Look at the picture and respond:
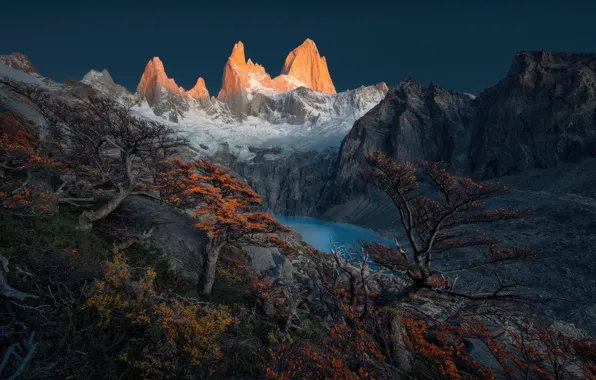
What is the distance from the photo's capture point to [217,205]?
12711mm

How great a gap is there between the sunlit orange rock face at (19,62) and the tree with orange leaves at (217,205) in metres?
179

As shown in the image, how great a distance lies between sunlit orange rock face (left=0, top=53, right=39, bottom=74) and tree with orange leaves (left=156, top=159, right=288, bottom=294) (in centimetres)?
17939

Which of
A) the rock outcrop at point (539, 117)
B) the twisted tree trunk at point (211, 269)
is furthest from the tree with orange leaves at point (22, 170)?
the rock outcrop at point (539, 117)

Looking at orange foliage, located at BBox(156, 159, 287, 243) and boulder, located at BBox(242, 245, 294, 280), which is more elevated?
orange foliage, located at BBox(156, 159, 287, 243)

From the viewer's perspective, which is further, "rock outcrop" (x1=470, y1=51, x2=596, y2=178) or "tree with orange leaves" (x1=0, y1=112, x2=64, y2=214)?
A: "rock outcrop" (x1=470, y1=51, x2=596, y2=178)

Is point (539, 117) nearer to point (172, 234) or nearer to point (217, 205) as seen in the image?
point (217, 205)

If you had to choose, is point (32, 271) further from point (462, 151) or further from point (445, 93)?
point (445, 93)

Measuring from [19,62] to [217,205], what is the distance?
19441 cm

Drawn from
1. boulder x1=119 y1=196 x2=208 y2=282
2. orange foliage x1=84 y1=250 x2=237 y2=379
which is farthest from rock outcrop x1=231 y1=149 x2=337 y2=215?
orange foliage x1=84 y1=250 x2=237 y2=379

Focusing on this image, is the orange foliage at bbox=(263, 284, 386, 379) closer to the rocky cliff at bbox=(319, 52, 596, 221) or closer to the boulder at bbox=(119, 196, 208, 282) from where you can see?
the boulder at bbox=(119, 196, 208, 282)

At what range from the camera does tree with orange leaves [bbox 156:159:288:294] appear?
1226 cm

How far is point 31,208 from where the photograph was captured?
31.6ft

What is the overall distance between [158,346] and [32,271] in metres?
3.78

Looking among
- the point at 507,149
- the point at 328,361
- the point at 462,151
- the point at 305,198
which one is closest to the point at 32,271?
the point at 328,361
